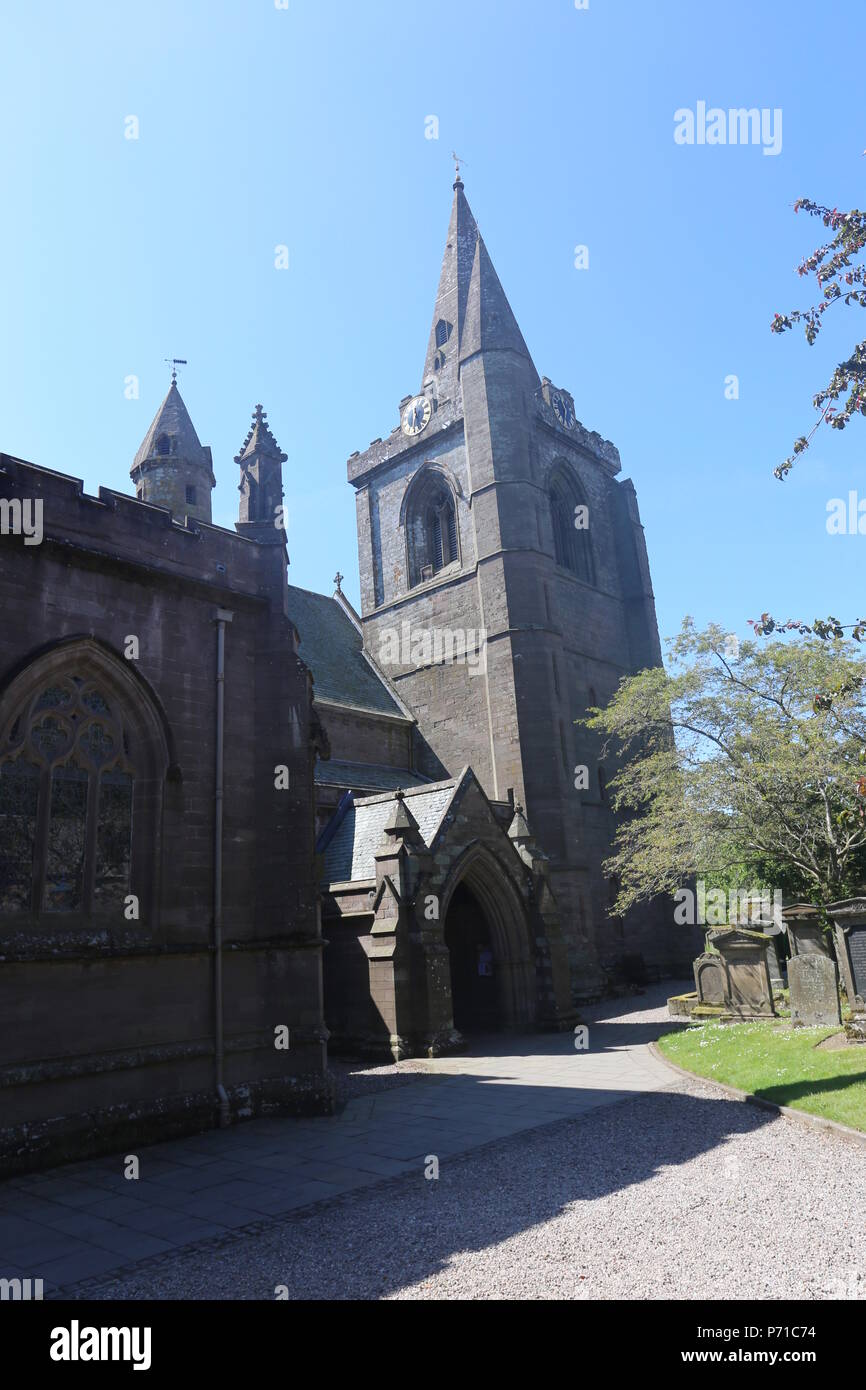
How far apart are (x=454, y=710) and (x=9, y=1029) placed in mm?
19649

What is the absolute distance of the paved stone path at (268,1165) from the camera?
6.36m

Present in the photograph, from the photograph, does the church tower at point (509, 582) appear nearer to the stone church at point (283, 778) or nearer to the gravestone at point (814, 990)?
the stone church at point (283, 778)

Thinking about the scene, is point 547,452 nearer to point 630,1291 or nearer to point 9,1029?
point 9,1029

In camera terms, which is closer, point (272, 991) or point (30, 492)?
point (30, 492)

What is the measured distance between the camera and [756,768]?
18.3 metres

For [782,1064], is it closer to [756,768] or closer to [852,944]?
[852,944]

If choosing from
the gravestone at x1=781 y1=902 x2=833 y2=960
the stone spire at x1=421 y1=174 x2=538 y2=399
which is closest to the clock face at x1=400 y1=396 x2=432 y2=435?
the stone spire at x1=421 y1=174 x2=538 y2=399

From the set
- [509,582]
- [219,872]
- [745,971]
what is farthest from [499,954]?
[509,582]

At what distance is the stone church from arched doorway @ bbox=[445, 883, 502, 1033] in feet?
0.26

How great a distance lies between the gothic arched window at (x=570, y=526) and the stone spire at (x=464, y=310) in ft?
14.3

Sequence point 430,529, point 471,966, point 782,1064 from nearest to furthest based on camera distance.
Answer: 1. point 782,1064
2. point 471,966
3. point 430,529

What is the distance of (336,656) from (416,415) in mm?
10199
